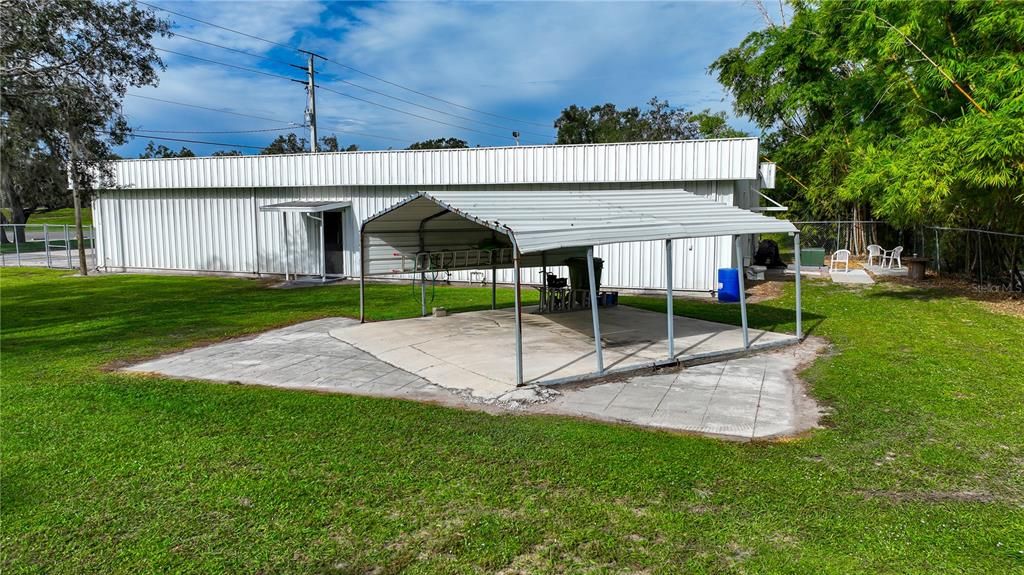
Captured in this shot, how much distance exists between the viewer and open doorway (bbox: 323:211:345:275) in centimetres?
1841

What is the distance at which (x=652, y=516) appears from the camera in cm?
387

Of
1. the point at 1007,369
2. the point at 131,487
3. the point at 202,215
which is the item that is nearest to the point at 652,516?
the point at 131,487

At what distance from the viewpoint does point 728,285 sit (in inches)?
538

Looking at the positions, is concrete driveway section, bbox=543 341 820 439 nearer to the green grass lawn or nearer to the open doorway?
the green grass lawn

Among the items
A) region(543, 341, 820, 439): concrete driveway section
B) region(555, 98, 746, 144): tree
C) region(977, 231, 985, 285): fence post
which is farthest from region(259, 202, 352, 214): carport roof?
region(555, 98, 746, 144): tree

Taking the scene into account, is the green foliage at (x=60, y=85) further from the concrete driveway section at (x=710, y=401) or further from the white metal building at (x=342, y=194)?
the concrete driveway section at (x=710, y=401)

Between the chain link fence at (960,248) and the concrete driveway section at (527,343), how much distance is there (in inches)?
316

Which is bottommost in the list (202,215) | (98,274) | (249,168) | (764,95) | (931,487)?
(931,487)

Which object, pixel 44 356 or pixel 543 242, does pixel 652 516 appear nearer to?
pixel 543 242

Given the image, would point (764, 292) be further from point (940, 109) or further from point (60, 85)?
point (60, 85)

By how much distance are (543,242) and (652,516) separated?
321cm

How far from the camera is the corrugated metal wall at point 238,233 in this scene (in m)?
16.0

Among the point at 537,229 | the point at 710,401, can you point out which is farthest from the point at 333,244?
the point at 710,401

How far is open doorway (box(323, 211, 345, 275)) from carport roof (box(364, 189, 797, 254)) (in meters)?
8.52
